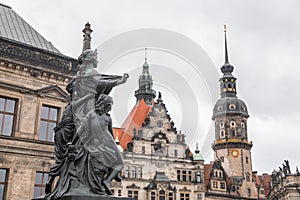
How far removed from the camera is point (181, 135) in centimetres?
3522

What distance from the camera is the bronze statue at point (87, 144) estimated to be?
5.07 metres

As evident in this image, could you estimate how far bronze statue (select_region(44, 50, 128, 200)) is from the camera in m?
5.07

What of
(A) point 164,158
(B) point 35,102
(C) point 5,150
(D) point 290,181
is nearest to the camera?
(C) point 5,150

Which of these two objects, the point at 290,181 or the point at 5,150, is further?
the point at 290,181

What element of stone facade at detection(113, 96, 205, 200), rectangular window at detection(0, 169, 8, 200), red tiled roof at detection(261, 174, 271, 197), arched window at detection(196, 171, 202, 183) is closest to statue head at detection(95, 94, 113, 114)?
rectangular window at detection(0, 169, 8, 200)

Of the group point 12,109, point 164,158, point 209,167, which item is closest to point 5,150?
point 12,109

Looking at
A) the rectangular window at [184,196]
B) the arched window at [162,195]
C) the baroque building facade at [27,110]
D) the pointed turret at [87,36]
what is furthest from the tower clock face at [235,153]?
the baroque building facade at [27,110]

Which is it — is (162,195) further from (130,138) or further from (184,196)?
(130,138)

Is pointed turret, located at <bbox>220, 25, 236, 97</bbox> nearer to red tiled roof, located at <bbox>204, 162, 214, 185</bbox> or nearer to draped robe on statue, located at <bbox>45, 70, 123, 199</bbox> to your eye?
red tiled roof, located at <bbox>204, 162, 214, 185</bbox>

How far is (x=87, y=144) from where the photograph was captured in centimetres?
521

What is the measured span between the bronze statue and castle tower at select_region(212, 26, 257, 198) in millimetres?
42454

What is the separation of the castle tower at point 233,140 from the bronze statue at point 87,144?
42454 mm

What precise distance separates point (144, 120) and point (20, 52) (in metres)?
19.1

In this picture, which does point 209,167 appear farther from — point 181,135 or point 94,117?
point 94,117
